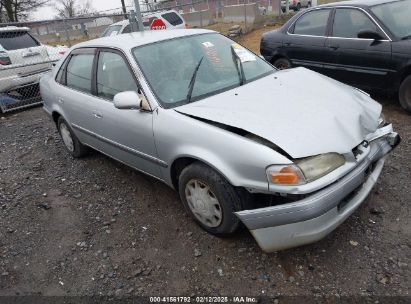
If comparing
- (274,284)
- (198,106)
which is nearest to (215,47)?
(198,106)

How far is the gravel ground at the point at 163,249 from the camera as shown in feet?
8.93

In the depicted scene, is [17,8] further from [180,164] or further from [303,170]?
[303,170]

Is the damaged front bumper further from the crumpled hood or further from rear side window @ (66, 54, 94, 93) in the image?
rear side window @ (66, 54, 94, 93)

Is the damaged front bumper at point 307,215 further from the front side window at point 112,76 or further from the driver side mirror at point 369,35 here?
the driver side mirror at point 369,35

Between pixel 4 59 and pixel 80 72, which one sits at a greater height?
pixel 80 72

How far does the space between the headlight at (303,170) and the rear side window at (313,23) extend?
398 centimetres

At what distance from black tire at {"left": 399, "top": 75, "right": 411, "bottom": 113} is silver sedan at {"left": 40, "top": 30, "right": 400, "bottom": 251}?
2.08 m

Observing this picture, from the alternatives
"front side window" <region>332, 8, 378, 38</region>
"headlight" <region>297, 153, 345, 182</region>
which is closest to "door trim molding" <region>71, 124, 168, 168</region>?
"headlight" <region>297, 153, 345, 182</region>

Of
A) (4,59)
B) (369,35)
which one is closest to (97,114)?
(369,35)

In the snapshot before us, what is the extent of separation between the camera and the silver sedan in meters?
2.56

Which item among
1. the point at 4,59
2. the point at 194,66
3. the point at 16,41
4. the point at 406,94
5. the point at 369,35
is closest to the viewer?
the point at 194,66

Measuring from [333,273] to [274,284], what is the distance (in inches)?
17.2

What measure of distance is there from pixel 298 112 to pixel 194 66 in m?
1.19

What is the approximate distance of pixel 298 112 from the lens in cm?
289
